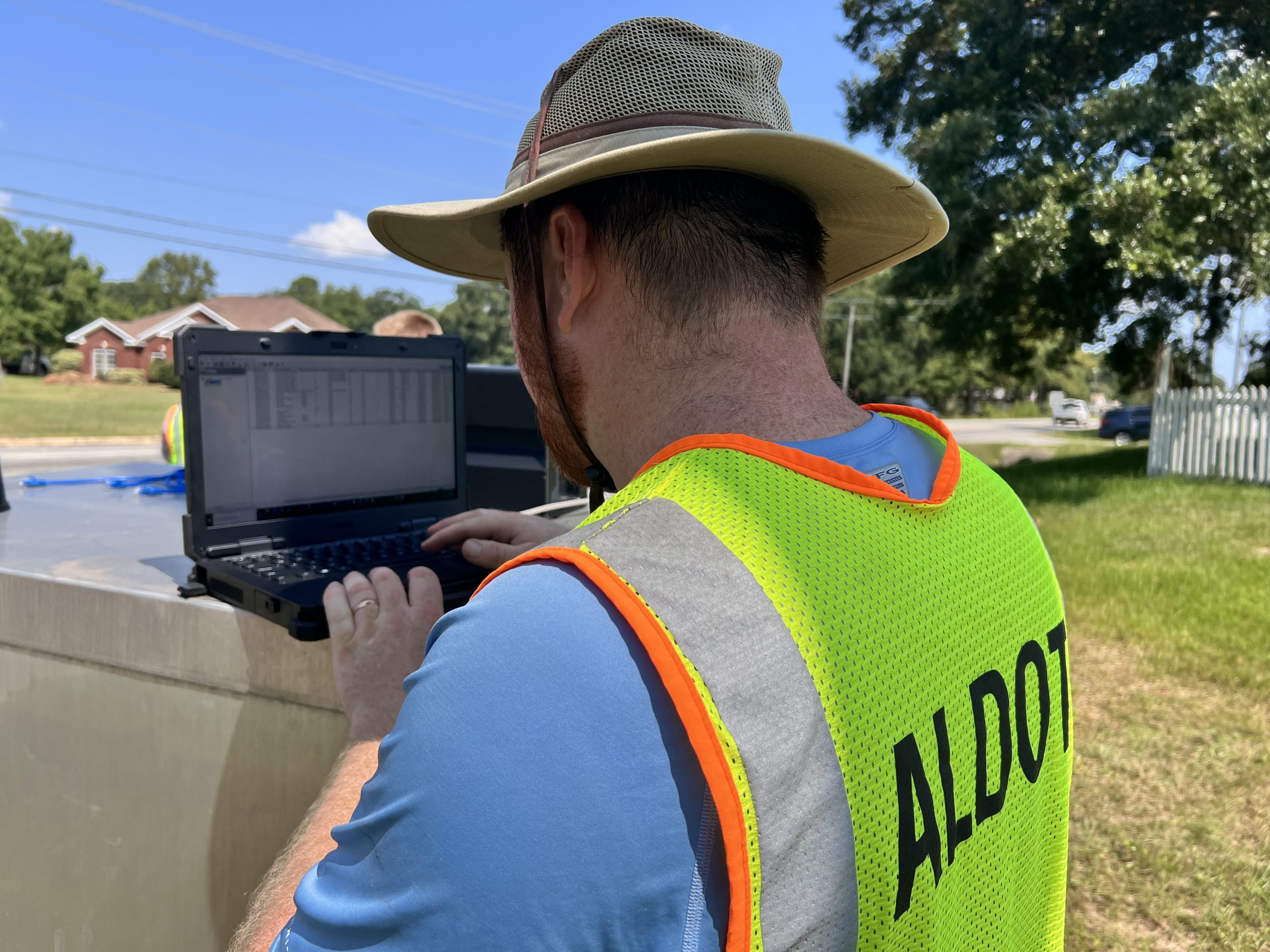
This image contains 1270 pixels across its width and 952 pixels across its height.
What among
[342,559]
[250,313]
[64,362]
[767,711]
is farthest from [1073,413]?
[767,711]

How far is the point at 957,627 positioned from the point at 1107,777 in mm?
3436

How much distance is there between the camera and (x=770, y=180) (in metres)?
1.07

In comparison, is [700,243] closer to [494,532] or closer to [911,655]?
[911,655]

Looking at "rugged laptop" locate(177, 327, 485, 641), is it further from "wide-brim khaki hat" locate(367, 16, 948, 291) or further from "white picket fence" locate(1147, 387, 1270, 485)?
"white picket fence" locate(1147, 387, 1270, 485)

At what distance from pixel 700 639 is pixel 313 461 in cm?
114

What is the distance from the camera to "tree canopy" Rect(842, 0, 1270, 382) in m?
9.81

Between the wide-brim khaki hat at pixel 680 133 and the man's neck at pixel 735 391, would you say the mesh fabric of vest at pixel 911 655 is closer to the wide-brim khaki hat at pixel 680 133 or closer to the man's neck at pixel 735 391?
the man's neck at pixel 735 391

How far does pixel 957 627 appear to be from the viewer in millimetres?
824

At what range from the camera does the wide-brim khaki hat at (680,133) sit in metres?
0.98

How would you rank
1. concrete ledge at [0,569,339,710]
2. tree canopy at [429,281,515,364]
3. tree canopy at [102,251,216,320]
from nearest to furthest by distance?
concrete ledge at [0,569,339,710], tree canopy at [429,281,515,364], tree canopy at [102,251,216,320]

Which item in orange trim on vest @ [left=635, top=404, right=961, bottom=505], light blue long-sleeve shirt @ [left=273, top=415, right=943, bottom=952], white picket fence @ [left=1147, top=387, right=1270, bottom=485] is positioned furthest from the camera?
white picket fence @ [left=1147, top=387, right=1270, bottom=485]

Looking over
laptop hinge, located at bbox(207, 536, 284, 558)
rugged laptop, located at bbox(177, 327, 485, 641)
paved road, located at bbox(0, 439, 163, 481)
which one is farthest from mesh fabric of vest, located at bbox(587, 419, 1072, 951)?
paved road, located at bbox(0, 439, 163, 481)

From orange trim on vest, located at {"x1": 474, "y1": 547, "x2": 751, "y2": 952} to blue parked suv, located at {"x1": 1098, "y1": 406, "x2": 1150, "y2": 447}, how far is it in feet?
125

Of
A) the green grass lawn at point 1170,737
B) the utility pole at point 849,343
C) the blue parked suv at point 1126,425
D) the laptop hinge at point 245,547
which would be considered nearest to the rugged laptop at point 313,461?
the laptop hinge at point 245,547
